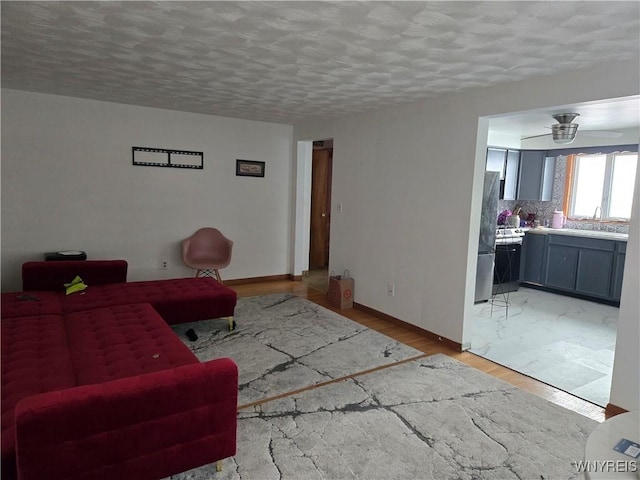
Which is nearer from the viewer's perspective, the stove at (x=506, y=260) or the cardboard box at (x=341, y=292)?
the cardboard box at (x=341, y=292)

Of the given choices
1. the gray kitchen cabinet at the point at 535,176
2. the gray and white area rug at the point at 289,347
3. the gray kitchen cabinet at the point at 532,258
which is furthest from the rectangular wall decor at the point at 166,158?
the gray kitchen cabinet at the point at 532,258

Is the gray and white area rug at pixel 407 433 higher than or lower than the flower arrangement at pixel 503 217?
lower

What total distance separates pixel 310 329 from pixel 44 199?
321 cm

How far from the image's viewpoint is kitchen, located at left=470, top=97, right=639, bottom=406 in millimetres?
4258

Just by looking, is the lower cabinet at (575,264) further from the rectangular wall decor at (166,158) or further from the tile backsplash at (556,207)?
the rectangular wall decor at (166,158)

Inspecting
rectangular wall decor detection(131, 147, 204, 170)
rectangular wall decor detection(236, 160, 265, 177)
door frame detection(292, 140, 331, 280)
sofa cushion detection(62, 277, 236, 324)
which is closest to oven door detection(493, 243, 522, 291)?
door frame detection(292, 140, 331, 280)

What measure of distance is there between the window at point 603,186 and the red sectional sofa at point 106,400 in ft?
20.3

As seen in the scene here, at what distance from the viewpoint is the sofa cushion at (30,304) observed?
121 inches

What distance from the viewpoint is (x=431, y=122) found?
400 centimetres

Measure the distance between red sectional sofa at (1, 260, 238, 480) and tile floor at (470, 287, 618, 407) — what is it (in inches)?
103

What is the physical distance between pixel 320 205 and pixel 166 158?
2.99 m

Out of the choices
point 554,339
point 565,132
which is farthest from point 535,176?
point 554,339

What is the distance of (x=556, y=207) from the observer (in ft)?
21.4

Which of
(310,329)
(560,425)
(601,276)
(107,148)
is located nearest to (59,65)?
(107,148)
